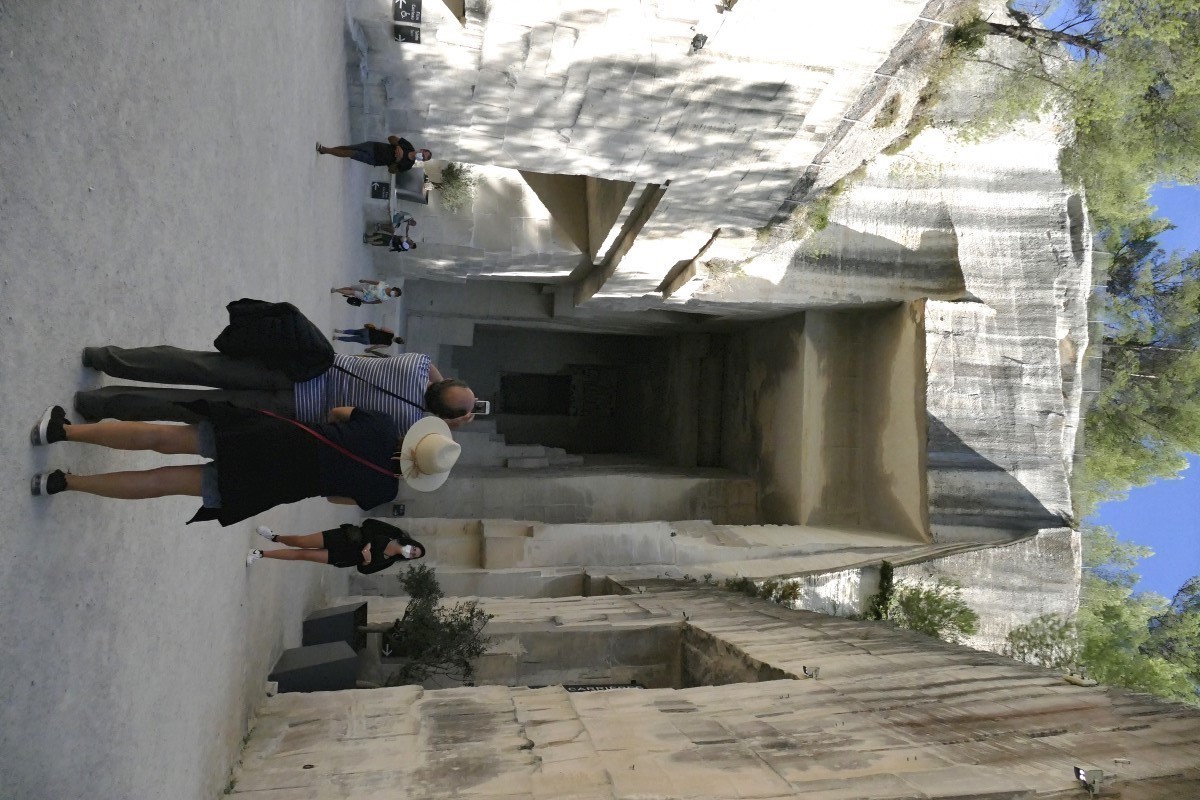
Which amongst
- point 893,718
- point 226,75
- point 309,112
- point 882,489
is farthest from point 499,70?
point 882,489

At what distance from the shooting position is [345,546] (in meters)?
3.92

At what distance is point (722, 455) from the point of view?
12.5m

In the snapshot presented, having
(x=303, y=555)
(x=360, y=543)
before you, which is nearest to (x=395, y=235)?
(x=303, y=555)

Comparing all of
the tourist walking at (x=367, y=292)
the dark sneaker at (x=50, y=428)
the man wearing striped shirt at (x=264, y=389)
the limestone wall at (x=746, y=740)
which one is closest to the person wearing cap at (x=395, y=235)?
the tourist walking at (x=367, y=292)

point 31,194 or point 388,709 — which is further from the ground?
point 31,194

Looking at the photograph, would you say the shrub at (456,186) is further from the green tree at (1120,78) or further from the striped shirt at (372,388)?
the striped shirt at (372,388)

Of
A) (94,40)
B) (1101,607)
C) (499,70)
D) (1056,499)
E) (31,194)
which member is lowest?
(1101,607)

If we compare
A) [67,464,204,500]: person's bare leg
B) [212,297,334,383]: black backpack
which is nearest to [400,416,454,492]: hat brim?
[212,297,334,383]: black backpack

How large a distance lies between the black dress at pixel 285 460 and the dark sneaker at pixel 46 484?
1.51ft

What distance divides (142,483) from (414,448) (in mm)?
848

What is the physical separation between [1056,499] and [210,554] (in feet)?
29.7

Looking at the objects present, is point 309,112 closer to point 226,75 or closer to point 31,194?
point 226,75

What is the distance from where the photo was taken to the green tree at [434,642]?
18.6ft

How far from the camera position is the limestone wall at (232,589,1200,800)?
345cm
